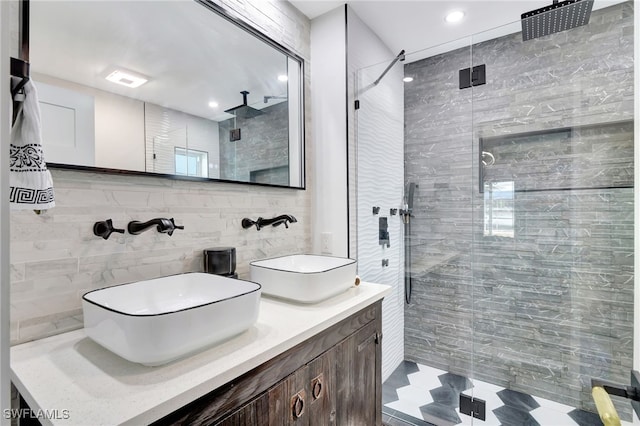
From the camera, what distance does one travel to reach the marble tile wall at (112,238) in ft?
2.81

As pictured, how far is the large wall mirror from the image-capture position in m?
0.93

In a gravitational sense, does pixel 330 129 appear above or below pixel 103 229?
above

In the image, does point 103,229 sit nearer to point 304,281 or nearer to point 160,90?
point 160,90

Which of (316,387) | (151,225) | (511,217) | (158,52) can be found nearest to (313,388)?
(316,387)

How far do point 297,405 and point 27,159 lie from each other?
3.10 feet

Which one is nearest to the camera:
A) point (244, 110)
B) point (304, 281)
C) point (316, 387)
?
point (316, 387)

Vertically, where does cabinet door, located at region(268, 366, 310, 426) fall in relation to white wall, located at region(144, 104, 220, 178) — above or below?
below

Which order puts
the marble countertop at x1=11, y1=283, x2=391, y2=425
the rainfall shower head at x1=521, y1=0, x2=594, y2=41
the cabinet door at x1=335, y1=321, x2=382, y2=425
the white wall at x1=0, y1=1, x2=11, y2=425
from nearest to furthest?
the white wall at x1=0, y1=1, x2=11, y2=425
the marble countertop at x1=11, y1=283, x2=391, y2=425
the cabinet door at x1=335, y1=321, x2=382, y2=425
the rainfall shower head at x1=521, y1=0, x2=594, y2=41

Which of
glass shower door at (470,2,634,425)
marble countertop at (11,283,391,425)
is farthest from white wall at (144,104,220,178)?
glass shower door at (470,2,634,425)

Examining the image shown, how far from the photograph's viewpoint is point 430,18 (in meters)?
1.99

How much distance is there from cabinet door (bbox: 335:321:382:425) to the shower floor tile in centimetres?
70

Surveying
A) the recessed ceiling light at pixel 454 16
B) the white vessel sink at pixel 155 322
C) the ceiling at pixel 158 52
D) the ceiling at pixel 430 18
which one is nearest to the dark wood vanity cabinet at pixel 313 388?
the white vessel sink at pixel 155 322

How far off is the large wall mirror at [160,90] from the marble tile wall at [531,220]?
1272 mm

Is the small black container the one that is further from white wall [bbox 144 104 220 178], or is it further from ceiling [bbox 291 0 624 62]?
ceiling [bbox 291 0 624 62]
